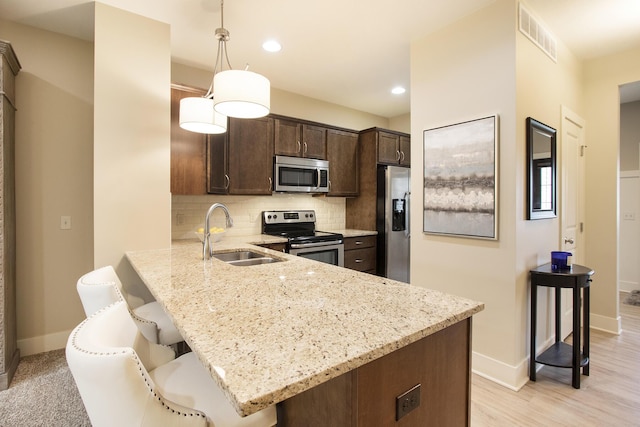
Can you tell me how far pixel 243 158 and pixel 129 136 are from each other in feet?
3.84

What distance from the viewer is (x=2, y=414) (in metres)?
1.90

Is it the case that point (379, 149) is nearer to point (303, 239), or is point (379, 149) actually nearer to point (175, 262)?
point (303, 239)

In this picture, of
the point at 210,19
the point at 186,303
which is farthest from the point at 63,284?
the point at 210,19

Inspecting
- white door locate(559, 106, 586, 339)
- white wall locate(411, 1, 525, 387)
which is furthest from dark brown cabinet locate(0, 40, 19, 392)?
white door locate(559, 106, 586, 339)

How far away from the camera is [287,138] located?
372 cm

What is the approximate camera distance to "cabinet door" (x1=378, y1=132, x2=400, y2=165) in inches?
166

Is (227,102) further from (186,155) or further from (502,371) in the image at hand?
(502,371)

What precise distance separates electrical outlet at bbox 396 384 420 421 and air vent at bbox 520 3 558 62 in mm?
2467

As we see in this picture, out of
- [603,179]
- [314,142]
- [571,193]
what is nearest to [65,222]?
[314,142]

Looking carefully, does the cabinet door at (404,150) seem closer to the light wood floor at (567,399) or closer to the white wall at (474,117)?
the white wall at (474,117)

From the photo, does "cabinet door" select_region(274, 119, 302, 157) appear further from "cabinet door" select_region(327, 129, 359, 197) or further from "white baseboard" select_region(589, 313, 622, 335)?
"white baseboard" select_region(589, 313, 622, 335)

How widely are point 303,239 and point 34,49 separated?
9.51ft

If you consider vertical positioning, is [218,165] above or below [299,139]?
below

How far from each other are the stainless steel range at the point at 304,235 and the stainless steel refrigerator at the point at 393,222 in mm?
645
